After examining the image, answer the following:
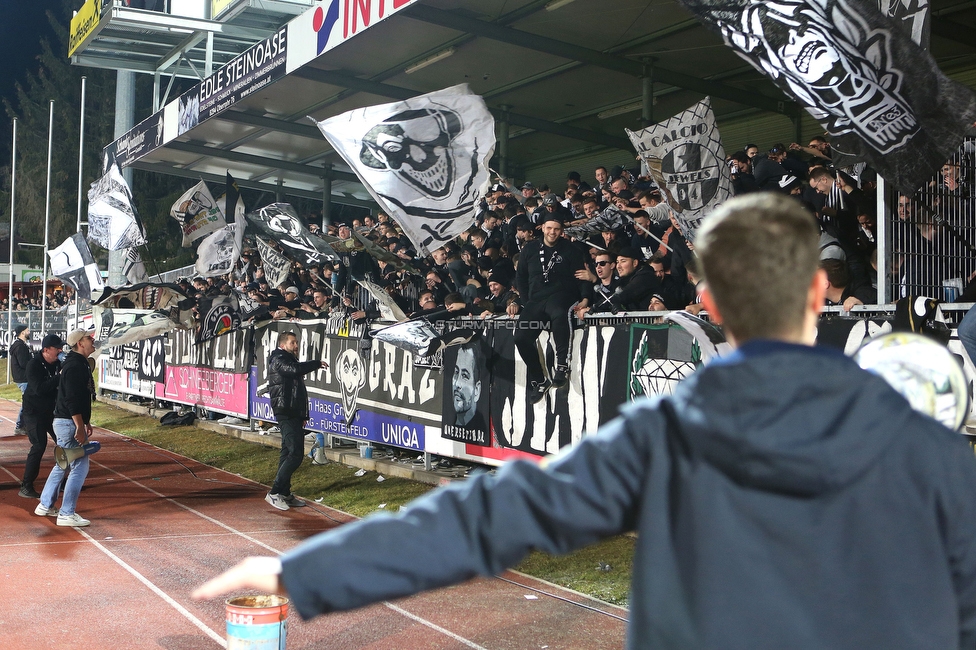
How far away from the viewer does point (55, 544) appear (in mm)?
10070

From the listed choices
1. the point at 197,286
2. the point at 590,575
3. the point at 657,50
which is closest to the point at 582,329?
the point at 590,575

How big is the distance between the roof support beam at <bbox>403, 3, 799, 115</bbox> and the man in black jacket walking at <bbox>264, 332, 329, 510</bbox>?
227 inches

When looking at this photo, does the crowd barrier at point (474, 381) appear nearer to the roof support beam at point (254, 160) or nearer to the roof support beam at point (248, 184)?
the roof support beam at point (254, 160)

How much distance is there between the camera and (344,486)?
1341 cm

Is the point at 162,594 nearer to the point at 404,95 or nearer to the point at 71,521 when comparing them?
the point at 71,521

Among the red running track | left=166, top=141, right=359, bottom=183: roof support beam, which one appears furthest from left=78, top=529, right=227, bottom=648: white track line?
left=166, top=141, right=359, bottom=183: roof support beam

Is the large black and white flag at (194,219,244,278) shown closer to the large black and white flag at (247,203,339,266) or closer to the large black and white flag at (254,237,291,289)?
the large black and white flag at (254,237,291,289)

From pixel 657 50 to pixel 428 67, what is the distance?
4.23 meters

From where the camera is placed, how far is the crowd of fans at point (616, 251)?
8.22 m

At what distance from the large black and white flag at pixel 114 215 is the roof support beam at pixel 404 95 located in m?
6.31

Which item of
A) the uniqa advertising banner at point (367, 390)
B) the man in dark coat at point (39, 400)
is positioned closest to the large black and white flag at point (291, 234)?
the uniqa advertising banner at point (367, 390)

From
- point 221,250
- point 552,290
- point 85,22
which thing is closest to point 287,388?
point 552,290

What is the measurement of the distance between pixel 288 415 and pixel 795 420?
1131 centimetres

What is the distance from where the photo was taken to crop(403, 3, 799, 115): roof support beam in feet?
46.9
